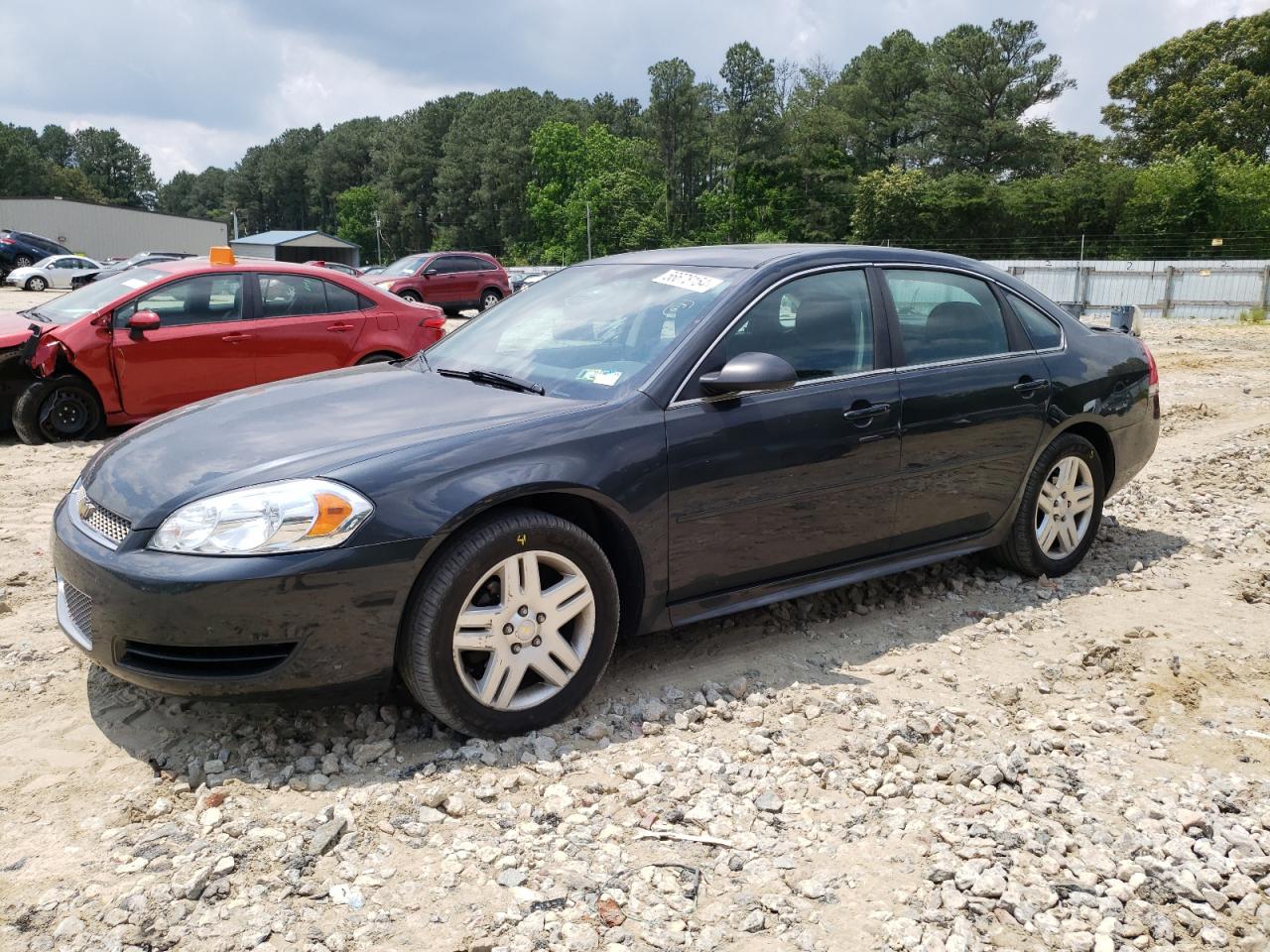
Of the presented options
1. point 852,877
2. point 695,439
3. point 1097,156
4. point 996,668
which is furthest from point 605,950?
point 1097,156

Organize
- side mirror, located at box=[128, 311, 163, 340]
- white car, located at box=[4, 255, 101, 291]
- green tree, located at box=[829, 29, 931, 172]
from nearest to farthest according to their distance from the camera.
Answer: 1. side mirror, located at box=[128, 311, 163, 340]
2. white car, located at box=[4, 255, 101, 291]
3. green tree, located at box=[829, 29, 931, 172]

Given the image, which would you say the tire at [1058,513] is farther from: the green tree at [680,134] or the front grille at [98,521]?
the green tree at [680,134]

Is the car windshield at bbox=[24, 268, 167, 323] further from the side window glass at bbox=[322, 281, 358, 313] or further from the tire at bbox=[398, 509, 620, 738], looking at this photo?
the tire at bbox=[398, 509, 620, 738]

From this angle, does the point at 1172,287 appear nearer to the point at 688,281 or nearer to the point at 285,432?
the point at 688,281

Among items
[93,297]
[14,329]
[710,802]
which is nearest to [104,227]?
[93,297]

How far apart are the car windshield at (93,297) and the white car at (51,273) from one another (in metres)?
31.2

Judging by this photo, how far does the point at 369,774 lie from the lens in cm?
316

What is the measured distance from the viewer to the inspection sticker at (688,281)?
4074 mm

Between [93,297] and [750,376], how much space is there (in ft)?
22.8

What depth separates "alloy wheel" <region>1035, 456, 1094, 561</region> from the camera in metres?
5.04

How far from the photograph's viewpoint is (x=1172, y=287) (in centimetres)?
2734

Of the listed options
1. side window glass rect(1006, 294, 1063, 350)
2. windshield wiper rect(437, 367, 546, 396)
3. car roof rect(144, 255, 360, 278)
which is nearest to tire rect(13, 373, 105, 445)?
car roof rect(144, 255, 360, 278)

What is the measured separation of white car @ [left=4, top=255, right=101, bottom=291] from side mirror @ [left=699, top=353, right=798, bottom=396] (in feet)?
126

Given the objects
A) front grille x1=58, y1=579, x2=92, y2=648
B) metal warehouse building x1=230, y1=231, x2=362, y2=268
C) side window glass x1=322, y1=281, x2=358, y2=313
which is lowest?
front grille x1=58, y1=579, x2=92, y2=648
